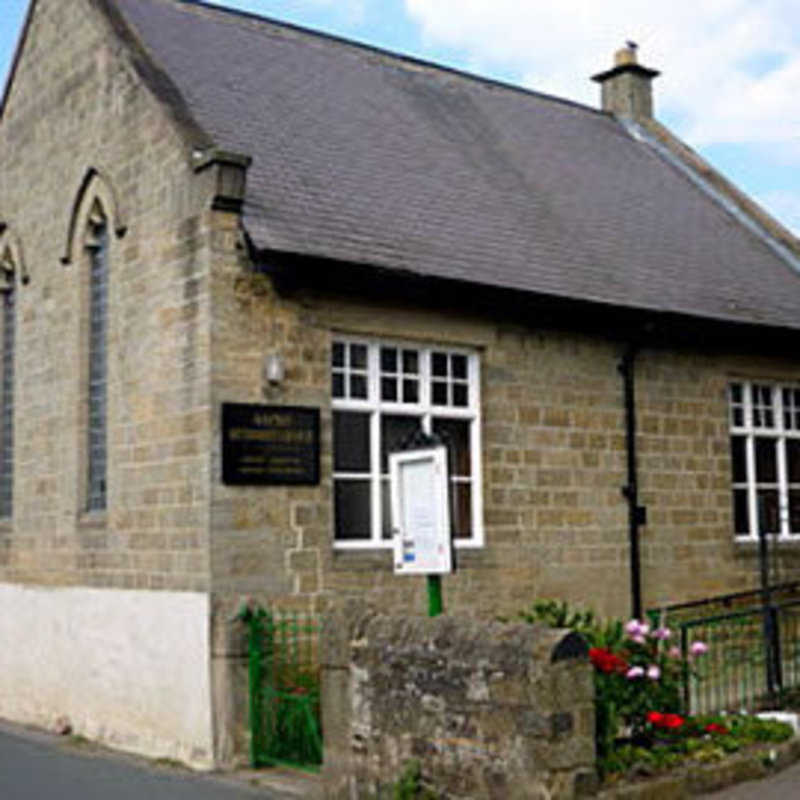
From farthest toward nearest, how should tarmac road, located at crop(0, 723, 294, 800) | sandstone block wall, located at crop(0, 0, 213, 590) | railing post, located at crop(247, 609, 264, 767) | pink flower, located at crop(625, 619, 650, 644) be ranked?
sandstone block wall, located at crop(0, 0, 213, 590), railing post, located at crop(247, 609, 264, 767), tarmac road, located at crop(0, 723, 294, 800), pink flower, located at crop(625, 619, 650, 644)

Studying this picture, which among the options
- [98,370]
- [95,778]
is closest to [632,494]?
[98,370]

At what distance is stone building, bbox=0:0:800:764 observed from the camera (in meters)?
11.4

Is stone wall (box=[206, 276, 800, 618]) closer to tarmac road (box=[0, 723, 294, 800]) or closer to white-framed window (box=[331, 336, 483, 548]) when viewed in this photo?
white-framed window (box=[331, 336, 483, 548])

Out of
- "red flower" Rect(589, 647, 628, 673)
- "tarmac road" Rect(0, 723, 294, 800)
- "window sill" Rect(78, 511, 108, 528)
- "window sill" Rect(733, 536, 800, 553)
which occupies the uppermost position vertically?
"window sill" Rect(78, 511, 108, 528)

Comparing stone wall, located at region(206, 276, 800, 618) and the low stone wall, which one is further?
stone wall, located at region(206, 276, 800, 618)

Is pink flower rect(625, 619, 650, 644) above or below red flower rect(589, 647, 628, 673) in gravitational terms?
above

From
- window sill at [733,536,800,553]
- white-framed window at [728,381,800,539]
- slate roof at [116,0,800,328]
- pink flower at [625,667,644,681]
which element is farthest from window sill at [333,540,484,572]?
white-framed window at [728,381,800,539]

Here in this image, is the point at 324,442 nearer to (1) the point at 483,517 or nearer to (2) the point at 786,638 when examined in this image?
(1) the point at 483,517

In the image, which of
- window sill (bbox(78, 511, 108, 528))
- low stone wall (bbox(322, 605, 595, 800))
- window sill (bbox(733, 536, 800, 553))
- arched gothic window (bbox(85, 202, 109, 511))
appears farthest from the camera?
window sill (bbox(733, 536, 800, 553))

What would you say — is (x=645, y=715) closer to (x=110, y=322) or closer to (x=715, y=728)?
(x=715, y=728)

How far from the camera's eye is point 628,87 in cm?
2231

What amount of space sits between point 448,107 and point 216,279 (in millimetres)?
7737

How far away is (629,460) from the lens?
14383 mm

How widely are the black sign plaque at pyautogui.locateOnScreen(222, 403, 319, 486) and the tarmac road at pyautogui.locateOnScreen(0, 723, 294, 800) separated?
2563 millimetres
